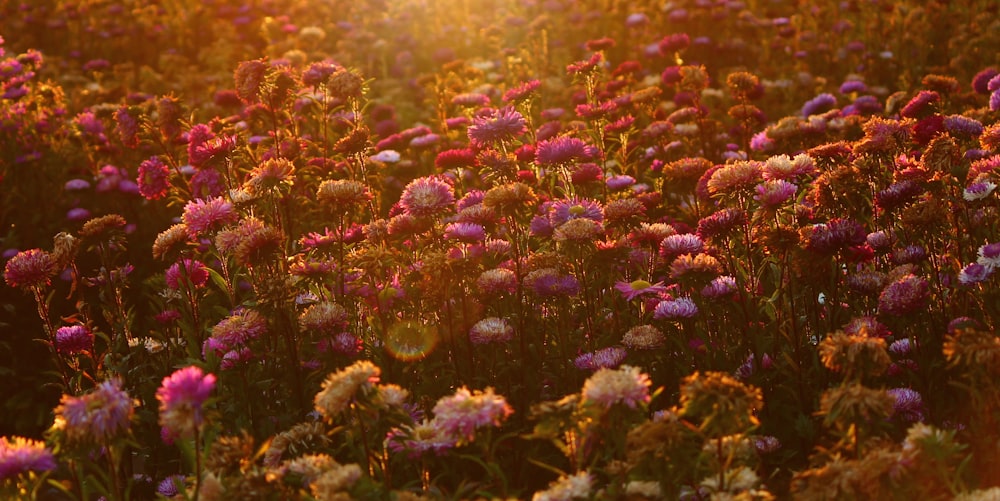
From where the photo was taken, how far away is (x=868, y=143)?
4469 mm

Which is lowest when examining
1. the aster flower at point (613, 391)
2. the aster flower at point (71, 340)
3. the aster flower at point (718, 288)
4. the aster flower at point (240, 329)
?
the aster flower at point (71, 340)

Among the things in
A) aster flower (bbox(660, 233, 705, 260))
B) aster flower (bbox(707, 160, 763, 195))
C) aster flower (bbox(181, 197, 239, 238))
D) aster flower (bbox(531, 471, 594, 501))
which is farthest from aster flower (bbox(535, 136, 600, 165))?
aster flower (bbox(531, 471, 594, 501))

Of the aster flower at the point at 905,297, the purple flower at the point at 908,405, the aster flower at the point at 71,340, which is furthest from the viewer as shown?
the aster flower at the point at 71,340

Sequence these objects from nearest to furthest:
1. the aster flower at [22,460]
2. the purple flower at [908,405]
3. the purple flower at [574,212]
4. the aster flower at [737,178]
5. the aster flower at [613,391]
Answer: the aster flower at [613,391]
the aster flower at [22,460]
the purple flower at [908,405]
the aster flower at [737,178]
the purple flower at [574,212]

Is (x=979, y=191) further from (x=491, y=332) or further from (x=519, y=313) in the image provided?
(x=491, y=332)

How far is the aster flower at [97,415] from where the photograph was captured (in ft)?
8.10

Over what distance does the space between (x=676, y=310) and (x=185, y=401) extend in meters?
2.28

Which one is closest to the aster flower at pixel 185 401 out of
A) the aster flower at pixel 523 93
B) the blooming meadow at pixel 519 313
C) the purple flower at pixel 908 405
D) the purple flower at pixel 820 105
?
the blooming meadow at pixel 519 313

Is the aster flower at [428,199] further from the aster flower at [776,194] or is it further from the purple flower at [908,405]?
the purple flower at [908,405]

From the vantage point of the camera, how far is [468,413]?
2.66 metres

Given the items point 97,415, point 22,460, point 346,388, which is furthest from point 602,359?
point 22,460

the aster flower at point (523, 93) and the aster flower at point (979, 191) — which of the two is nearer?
the aster flower at point (979, 191)

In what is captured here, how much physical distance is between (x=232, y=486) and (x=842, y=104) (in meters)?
7.88

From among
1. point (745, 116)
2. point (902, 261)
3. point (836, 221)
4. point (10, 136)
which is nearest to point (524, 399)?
point (836, 221)
